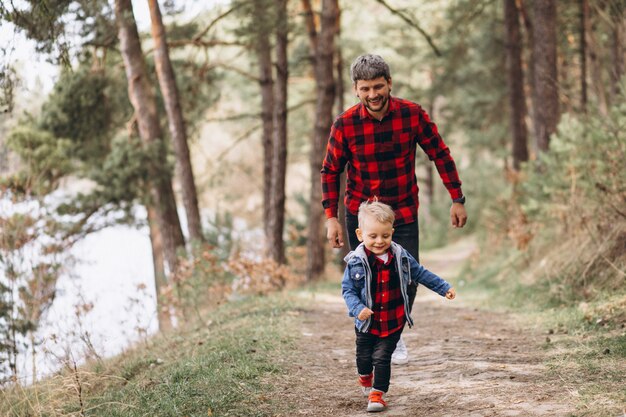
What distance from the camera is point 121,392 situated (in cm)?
562

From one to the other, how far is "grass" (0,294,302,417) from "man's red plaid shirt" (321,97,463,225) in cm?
141

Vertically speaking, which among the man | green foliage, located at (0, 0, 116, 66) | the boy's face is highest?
green foliage, located at (0, 0, 116, 66)

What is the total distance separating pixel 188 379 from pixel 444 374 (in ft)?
6.36

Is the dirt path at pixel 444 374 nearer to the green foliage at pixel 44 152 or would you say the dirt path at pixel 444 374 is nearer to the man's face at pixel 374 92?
the man's face at pixel 374 92

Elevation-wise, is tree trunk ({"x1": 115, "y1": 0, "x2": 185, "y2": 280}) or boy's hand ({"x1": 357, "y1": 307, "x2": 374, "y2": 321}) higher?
tree trunk ({"x1": 115, "y1": 0, "x2": 185, "y2": 280})

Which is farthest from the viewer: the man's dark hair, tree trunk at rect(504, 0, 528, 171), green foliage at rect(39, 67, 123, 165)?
tree trunk at rect(504, 0, 528, 171)

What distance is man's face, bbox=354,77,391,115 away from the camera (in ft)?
16.3

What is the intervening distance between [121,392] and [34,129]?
11.1m

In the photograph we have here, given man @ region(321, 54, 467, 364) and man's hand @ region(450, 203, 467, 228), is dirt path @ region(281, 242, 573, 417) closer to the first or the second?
man @ region(321, 54, 467, 364)

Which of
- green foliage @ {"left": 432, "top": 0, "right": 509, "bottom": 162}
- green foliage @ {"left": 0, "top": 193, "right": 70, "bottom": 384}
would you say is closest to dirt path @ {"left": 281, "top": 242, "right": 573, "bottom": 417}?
green foliage @ {"left": 0, "top": 193, "right": 70, "bottom": 384}

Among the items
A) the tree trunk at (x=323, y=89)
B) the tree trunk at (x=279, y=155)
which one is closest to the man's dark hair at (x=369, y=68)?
the tree trunk at (x=323, y=89)

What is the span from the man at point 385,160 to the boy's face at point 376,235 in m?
0.61

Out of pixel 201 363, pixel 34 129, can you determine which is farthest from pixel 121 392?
pixel 34 129

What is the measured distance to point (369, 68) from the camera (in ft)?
16.1
